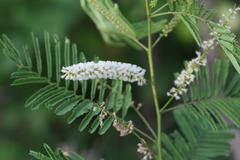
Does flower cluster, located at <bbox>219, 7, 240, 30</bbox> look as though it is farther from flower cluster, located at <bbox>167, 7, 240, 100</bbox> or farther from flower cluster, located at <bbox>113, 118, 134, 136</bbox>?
flower cluster, located at <bbox>113, 118, 134, 136</bbox>

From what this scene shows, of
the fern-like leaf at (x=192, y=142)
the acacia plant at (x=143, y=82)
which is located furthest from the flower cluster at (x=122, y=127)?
the fern-like leaf at (x=192, y=142)

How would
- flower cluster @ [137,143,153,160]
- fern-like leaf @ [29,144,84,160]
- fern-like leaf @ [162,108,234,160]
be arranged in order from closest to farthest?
1. fern-like leaf @ [29,144,84,160]
2. flower cluster @ [137,143,153,160]
3. fern-like leaf @ [162,108,234,160]

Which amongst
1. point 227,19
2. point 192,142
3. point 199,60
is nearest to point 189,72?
point 199,60

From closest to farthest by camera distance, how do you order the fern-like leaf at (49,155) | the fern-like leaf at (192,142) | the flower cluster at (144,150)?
the fern-like leaf at (49,155) < the flower cluster at (144,150) < the fern-like leaf at (192,142)

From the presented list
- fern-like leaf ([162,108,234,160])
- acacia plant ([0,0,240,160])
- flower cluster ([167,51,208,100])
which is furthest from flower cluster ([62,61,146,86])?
fern-like leaf ([162,108,234,160])

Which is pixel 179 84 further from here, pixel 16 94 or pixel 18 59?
pixel 16 94

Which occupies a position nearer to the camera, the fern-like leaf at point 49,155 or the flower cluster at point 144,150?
the fern-like leaf at point 49,155

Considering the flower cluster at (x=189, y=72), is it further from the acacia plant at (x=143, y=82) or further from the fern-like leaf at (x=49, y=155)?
the fern-like leaf at (x=49, y=155)

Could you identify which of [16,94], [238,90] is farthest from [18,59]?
[16,94]

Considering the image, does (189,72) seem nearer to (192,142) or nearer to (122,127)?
(122,127)
